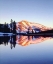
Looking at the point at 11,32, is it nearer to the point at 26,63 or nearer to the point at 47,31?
the point at 47,31

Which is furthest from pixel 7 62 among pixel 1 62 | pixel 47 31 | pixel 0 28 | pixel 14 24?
pixel 14 24

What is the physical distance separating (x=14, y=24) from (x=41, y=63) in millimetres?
31209

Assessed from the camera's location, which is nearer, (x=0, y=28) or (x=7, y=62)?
(x=7, y=62)

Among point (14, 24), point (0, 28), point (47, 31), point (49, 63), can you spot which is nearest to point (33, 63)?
point (49, 63)

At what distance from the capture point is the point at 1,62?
11.5 feet

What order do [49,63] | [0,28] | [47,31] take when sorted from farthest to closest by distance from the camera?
[0,28] → [47,31] → [49,63]

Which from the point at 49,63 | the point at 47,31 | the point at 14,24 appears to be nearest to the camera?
the point at 49,63

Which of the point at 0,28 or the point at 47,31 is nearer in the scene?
the point at 47,31

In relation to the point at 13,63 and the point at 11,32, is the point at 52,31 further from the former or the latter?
the point at 13,63

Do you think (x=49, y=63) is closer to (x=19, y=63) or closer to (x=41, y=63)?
Result: (x=41, y=63)

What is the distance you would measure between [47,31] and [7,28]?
1156cm

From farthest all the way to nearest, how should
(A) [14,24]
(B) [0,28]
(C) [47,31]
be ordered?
(A) [14,24], (B) [0,28], (C) [47,31]

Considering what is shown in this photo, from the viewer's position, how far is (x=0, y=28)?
3173 centimetres


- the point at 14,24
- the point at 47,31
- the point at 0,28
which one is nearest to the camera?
the point at 47,31
